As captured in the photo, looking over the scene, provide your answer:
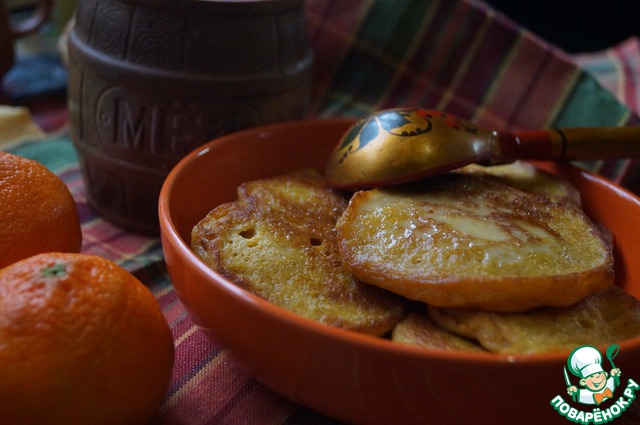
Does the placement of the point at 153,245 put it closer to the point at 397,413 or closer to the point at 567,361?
the point at 397,413

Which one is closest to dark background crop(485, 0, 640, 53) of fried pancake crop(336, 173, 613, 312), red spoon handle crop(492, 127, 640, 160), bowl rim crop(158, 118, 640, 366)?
red spoon handle crop(492, 127, 640, 160)

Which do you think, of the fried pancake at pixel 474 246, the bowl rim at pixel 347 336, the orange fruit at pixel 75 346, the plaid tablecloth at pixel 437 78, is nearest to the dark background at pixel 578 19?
the plaid tablecloth at pixel 437 78

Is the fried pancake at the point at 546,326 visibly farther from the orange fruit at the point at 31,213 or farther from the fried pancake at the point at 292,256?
the orange fruit at the point at 31,213

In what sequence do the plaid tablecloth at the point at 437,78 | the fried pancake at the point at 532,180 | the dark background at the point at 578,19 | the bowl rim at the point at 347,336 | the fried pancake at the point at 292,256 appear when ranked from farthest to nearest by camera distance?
the dark background at the point at 578,19 → the plaid tablecloth at the point at 437,78 → the fried pancake at the point at 532,180 → the fried pancake at the point at 292,256 → the bowl rim at the point at 347,336

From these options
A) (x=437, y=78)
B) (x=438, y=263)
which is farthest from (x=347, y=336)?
(x=437, y=78)

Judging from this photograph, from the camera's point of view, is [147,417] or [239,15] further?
[239,15]

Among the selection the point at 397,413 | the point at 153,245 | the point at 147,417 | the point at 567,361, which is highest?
the point at 567,361

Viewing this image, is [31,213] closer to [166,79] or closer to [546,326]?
[166,79]

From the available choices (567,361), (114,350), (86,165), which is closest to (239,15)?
(86,165)
